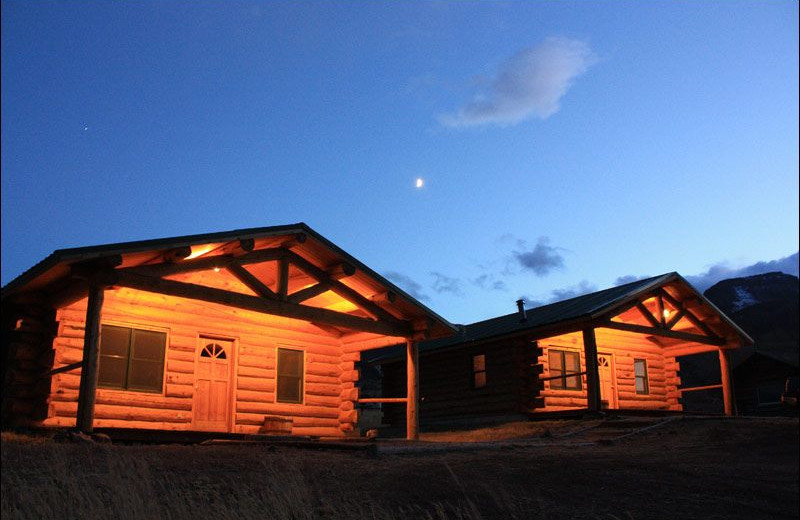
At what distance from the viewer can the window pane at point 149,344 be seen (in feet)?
54.5

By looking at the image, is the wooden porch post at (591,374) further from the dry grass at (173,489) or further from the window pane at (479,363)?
the dry grass at (173,489)

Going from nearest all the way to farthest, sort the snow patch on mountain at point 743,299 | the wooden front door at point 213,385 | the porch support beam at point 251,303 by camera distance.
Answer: the porch support beam at point 251,303, the wooden front door at point 213,385, the snow patch on mountain at point 743,299

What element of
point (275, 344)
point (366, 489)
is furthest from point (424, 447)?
point (275, 344)

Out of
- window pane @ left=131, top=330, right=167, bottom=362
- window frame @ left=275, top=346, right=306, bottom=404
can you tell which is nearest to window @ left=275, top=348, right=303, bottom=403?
window frame @ left=275, top=346, right=306, bottom=404

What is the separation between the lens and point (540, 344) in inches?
990

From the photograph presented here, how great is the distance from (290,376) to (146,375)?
4.01 m

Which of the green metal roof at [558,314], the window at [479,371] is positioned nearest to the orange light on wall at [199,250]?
the green metal roof at [558,314]

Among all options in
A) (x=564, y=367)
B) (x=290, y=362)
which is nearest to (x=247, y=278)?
(x=290, y=362)

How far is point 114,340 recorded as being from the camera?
1625cm

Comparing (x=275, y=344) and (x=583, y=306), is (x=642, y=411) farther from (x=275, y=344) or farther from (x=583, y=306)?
(x=275, y=344)

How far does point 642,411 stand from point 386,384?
11.7m

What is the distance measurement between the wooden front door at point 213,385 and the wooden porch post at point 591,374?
400 inches

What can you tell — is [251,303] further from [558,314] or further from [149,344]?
[558,314]

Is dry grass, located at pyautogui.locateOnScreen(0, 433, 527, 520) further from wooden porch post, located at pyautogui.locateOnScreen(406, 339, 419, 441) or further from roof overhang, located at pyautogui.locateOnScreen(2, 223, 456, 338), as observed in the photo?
wooden porch post, located at pyautogui.locateOnScreen(406, 339, 419, 441)
